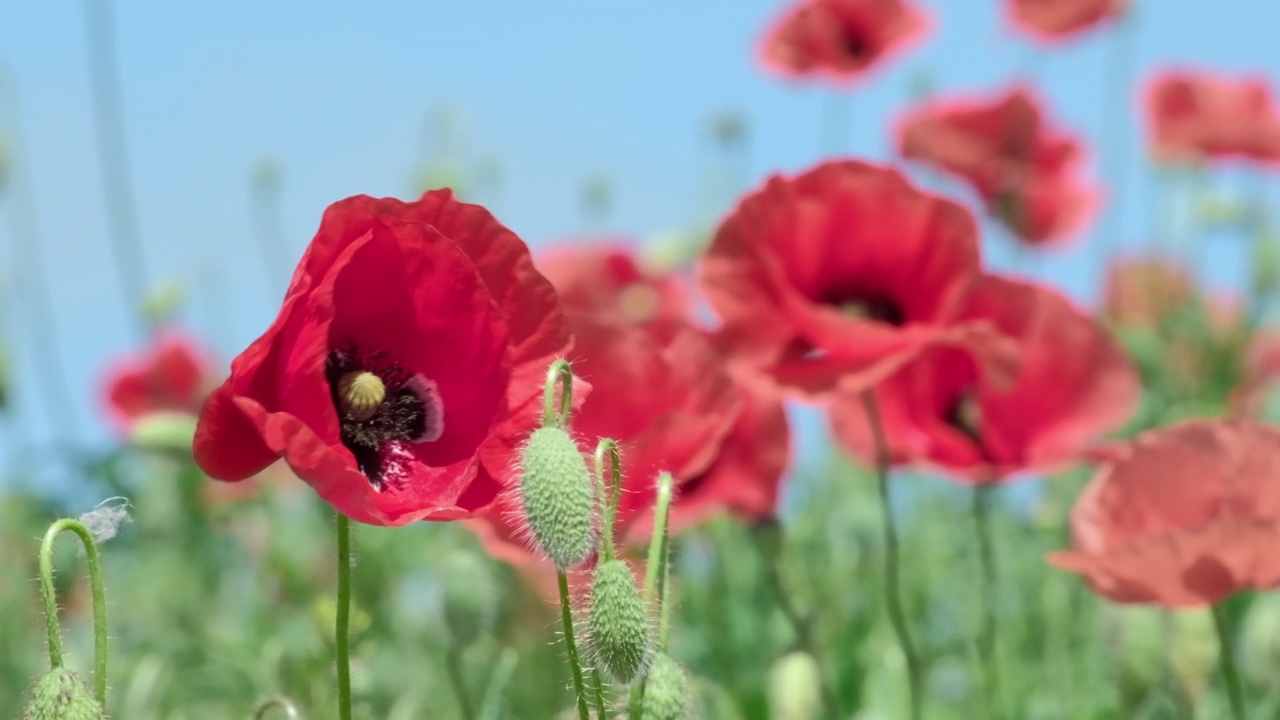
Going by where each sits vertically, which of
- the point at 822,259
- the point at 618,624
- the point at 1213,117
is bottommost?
the point at 1213,117

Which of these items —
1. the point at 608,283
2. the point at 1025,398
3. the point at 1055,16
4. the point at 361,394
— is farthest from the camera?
the point at 1055,16

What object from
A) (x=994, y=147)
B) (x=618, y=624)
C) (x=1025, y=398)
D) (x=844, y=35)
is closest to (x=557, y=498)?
(x=618, y=624)

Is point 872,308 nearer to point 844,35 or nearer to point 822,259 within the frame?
point 822,259

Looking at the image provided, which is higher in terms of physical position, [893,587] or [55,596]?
[55,596]

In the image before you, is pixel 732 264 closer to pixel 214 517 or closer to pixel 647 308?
pixel 647 308

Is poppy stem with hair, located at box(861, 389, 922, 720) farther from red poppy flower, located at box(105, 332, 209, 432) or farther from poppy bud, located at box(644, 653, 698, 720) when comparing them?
red poppy flower, located at box(105, 332, 209, 432)

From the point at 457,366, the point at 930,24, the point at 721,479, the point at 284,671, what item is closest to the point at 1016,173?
the point at 930,24
